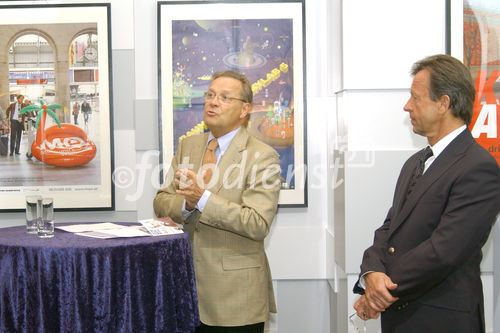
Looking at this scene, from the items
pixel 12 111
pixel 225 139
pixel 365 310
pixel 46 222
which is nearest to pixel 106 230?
pixel 46 222

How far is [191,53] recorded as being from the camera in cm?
341

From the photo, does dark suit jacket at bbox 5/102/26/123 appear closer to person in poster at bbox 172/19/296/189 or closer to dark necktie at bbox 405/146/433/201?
person in poster at bbox 172/19/296/189

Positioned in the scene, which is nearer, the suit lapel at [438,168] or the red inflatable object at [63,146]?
the suit lapel at [438,168]

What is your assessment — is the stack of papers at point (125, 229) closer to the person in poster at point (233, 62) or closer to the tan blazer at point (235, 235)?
the tan blazer at point (235, 235)

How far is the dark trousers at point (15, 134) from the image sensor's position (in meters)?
3.44

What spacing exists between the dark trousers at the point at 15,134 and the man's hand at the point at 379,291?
2.50 metres

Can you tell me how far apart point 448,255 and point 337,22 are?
1830 millimetres

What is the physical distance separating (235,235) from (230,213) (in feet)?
0.54

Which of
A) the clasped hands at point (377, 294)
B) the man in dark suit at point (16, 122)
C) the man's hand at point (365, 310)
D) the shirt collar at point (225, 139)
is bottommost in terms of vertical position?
the man's hand at point (365, 310)

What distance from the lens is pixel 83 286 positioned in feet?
6.62

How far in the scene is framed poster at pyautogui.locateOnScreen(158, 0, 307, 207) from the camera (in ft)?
11.2

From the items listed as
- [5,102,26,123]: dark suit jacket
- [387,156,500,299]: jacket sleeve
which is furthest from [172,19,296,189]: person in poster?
[387,156,500,299]: jacket sleeve

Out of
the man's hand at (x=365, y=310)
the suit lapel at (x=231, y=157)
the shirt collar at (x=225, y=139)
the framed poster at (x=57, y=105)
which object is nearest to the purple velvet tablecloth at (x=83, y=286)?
the suit lapel at (x=231, y=157)

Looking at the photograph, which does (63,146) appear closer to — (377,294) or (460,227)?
(377,294)
